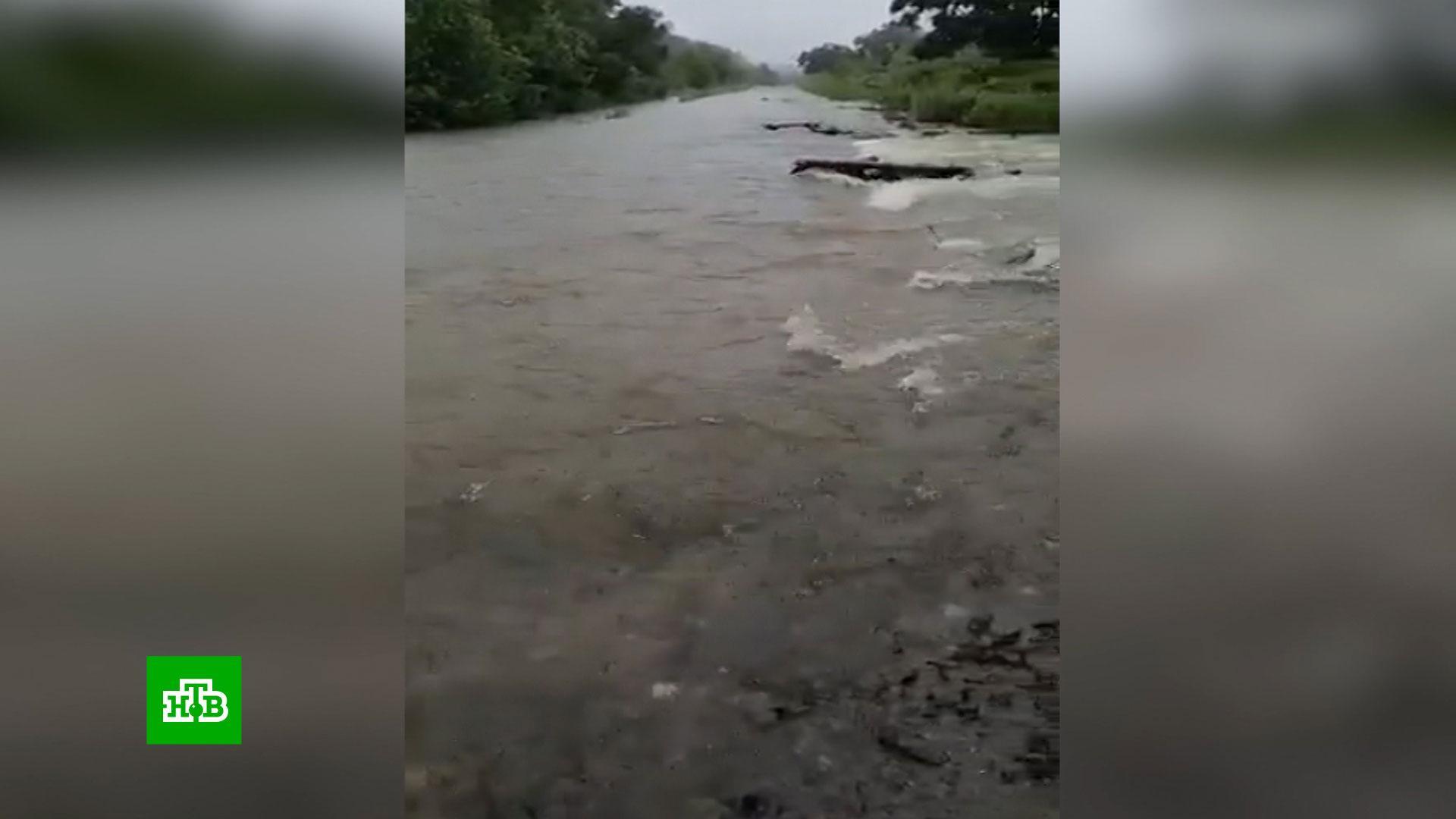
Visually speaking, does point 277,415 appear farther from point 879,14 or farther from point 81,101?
point 879,14

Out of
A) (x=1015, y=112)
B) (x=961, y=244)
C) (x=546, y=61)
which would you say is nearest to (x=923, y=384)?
(x=961, y=244)

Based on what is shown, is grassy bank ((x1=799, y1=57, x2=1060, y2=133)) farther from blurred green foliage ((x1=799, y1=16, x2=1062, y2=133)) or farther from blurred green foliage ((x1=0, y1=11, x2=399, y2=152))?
blurred green foliage ((x1=0, y1=11, x2=399, y2=152))

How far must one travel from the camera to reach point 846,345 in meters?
1.34

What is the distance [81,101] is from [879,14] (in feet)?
3.02

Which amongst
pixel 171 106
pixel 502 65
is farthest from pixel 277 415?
pixel 502 65

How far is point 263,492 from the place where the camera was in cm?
126

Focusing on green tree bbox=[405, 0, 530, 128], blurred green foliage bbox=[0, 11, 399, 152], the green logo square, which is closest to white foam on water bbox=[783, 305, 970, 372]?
green tree bbox=[405, 0, 530, 128]

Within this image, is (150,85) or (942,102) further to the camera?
(942,102)

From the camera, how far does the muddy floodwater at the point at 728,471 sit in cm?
129

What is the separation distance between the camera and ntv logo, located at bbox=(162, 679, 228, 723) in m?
1.27

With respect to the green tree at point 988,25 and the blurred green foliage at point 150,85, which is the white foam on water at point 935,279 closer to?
the green tree at point 988,25

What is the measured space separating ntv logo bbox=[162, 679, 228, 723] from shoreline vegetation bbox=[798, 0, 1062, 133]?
101 cm

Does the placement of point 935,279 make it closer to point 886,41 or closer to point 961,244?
point 961,244

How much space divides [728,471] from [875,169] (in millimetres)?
417
